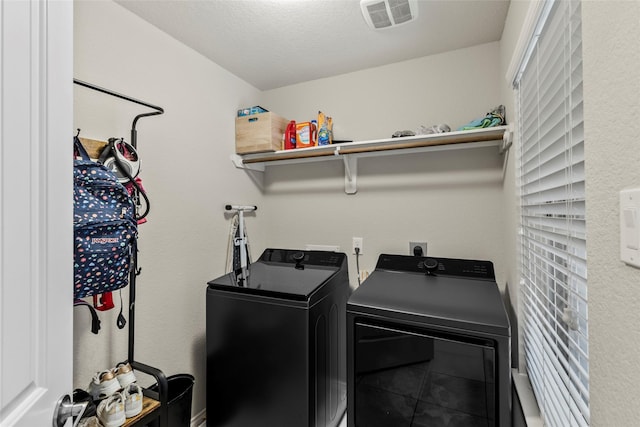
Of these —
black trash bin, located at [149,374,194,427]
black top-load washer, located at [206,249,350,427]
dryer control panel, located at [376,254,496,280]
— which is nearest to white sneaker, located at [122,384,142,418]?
black trash bin, located at [149,374,194,427]

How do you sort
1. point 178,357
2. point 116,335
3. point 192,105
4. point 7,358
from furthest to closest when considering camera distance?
point 192,105, point 178,357, point 116,335, point 7,358

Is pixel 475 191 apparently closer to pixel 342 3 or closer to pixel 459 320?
pixel 459 320

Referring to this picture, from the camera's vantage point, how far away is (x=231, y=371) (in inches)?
61.2

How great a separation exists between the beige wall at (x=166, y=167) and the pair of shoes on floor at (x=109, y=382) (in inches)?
8.6

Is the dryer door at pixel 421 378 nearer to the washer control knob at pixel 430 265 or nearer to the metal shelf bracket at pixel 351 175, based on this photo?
the washer control knob at pixel 430 265

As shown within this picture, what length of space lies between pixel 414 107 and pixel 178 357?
2243 mm

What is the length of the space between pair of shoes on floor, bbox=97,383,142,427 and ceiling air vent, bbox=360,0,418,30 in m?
1.99

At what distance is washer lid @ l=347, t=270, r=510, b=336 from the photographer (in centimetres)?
109

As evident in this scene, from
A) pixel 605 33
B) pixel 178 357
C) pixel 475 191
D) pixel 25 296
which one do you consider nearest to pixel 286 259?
pixel 178 357

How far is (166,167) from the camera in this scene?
67.6 inches

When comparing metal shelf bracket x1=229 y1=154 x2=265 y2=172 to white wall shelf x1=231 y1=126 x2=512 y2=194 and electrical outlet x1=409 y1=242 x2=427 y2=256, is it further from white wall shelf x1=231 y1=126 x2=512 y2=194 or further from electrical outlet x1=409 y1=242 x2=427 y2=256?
electrical outlet x1=409 y1=242 x2=427 y2=256

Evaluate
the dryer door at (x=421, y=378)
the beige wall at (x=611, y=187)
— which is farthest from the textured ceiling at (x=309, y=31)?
the dryer door at (x=421, y=378)

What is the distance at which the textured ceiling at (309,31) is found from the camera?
1505 mm

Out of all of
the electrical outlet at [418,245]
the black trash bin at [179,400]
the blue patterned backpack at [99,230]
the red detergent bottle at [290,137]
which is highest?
the red detergent bottle at [290,137]
